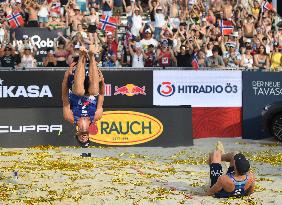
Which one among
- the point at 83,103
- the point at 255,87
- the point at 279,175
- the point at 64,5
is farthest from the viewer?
the point at 64,5

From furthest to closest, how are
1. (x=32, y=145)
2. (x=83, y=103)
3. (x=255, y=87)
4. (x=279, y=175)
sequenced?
(x=255, y=87), (x=32, y=145), (x=279, y=175), (x=83, y=103)

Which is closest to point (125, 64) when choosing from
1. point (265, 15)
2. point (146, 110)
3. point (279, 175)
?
point (146, 110)

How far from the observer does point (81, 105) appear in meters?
11.6

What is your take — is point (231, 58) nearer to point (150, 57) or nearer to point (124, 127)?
point (150, 57)

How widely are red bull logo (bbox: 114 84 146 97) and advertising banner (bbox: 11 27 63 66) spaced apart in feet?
9.30

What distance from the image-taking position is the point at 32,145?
18.9 metres

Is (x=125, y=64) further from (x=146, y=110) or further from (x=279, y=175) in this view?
(x=279, y=175)

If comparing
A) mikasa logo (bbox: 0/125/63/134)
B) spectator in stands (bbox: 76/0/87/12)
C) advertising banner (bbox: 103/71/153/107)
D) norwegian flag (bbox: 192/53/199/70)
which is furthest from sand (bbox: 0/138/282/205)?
spectator in stands (bbox: 76/0/87/12)

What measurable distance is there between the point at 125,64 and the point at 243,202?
10601mm

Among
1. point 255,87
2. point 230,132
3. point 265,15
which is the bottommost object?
point 230,132

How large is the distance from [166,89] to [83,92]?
992cm

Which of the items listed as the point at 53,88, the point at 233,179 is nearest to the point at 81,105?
the point at 233,179

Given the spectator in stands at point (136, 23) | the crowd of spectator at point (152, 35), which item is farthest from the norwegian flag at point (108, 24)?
the spectator in stands at point (136, 23)

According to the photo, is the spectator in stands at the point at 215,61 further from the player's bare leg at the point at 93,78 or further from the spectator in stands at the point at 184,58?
the player's bare leg at the point at 93,78
